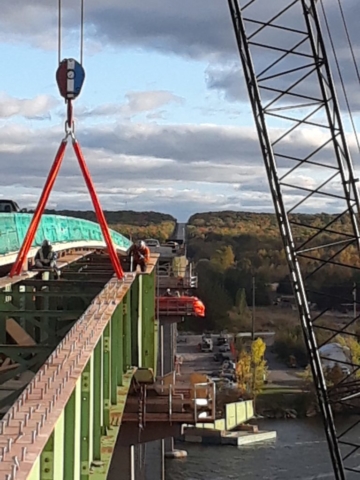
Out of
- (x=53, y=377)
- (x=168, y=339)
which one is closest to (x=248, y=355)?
(x=168, y=339)

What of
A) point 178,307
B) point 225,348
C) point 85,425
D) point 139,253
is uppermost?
point 225,348

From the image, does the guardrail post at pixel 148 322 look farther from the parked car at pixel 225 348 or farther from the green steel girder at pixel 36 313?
the parked car at pixel 225 348

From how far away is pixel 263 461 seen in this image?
60875mm

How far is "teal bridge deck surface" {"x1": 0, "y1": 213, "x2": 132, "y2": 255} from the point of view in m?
22.7

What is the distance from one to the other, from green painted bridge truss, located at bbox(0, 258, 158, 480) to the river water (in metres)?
35.9

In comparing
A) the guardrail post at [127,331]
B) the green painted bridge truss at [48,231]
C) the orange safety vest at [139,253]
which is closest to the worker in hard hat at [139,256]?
the orange safety vest at [139,253]

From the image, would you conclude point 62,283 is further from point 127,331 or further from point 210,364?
point 210,364

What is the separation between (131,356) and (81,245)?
64.9ft

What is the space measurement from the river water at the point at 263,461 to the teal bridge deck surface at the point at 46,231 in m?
17.3

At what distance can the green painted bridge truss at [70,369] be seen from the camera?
673 cm

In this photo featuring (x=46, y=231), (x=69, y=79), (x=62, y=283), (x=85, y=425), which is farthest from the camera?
(x=46, y=231)

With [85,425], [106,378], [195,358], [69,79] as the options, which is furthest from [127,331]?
[195,358]

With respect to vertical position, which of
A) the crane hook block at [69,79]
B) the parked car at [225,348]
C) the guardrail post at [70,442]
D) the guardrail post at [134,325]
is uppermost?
the parked car at [225,348]

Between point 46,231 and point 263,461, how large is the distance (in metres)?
35.3
